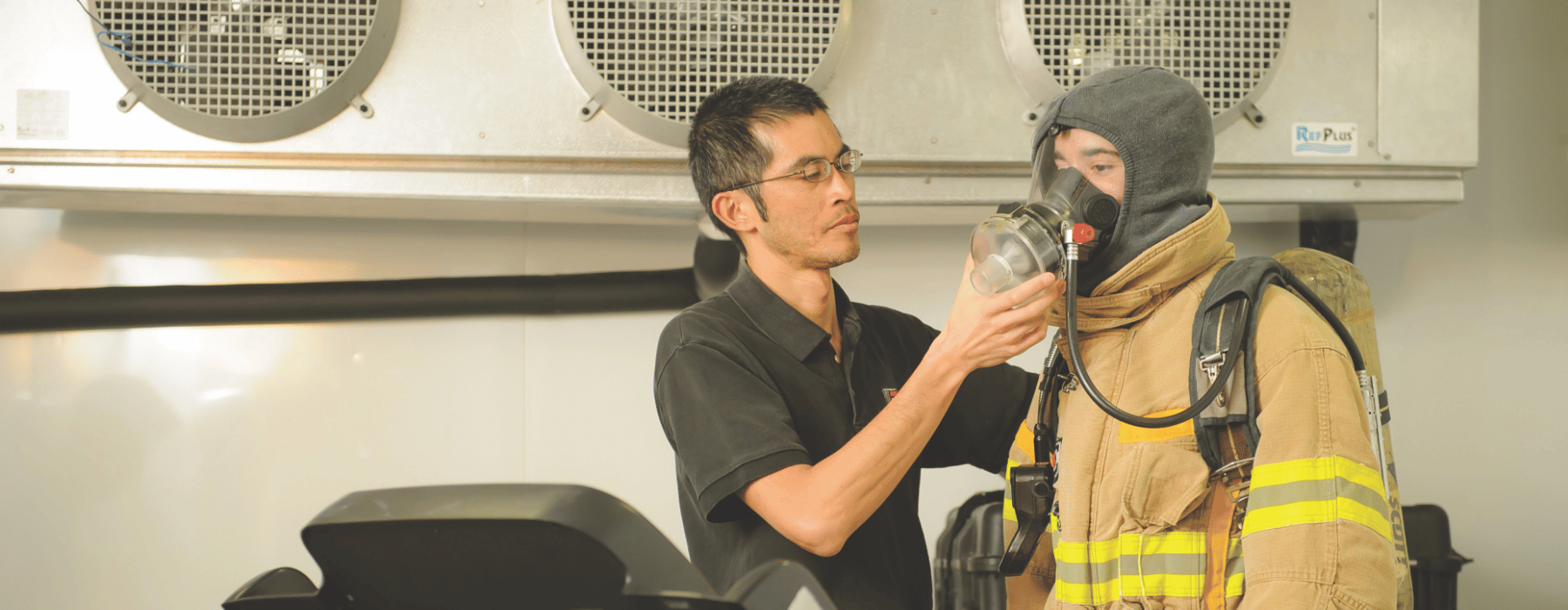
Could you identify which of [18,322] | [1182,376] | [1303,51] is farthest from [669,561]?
[18,322]

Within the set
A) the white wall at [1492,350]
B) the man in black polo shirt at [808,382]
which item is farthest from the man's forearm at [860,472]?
the white wall at [1492,350]

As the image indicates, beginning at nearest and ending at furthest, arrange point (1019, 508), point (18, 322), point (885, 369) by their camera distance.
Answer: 1. point (1019, 508)
2. point (885, 369)
3. point (18, 322)

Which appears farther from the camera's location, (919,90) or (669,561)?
(919,90)

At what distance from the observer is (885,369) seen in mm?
1692

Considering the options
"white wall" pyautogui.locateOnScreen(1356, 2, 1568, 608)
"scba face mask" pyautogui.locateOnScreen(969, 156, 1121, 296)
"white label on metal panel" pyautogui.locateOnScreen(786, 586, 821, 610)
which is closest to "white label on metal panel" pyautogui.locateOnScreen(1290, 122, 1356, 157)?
"white wall" pyautogui.locateOnScreen(1356, 2, 1568, 608)

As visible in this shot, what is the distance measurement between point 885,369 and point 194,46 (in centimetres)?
139

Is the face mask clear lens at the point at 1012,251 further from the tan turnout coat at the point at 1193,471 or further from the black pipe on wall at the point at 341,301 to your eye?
the black pipe on wall at the point at 341,301

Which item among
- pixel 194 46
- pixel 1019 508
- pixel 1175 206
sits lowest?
pixel 1019 508

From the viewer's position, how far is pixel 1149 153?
1198 millimetres

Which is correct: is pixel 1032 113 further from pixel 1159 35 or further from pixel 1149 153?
pixel 1149 153

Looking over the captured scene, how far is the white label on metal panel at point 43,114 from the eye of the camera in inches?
71.0

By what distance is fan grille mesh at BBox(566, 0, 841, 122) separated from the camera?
183cm

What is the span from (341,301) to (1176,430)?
6.26ft

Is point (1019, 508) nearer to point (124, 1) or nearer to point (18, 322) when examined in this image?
point (124, 1)
